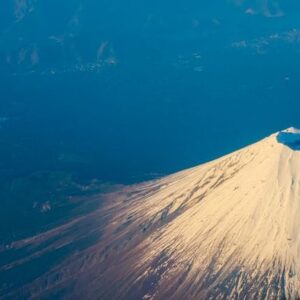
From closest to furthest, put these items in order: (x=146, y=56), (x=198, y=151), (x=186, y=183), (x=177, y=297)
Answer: (x=177, y=297) < (x=186, y=183) < (x=198, y=151) < (x=146, y=56)

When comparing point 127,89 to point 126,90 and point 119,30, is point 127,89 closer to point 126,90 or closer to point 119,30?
point 126,90

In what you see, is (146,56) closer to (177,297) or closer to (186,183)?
(186,183)

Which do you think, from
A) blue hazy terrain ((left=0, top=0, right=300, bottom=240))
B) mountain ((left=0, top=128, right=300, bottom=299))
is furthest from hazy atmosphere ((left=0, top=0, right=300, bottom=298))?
mountain ((left=0, top=128, right=300, bottom=299))

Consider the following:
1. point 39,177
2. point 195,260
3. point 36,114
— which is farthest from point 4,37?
point 195,260

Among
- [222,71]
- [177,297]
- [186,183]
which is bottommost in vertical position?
[177,297]

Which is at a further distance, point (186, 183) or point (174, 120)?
point (174, 120)

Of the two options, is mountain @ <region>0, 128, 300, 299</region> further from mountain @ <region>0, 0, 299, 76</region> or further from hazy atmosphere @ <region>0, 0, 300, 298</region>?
mountain @ <region>0, 0, 299, 76</region>

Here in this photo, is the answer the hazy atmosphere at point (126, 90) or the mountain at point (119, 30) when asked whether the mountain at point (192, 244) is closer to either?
the hazy atmosphere at point (126, 90)
